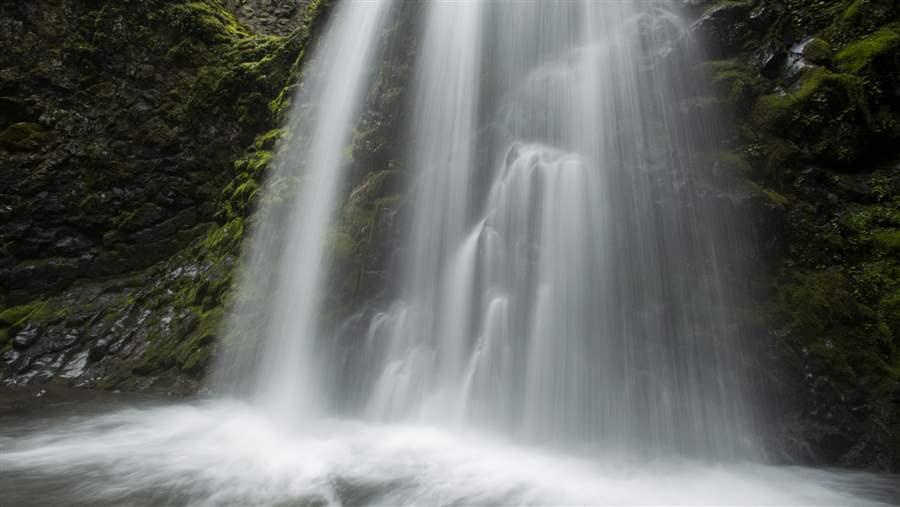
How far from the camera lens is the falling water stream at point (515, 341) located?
4316 millimetres

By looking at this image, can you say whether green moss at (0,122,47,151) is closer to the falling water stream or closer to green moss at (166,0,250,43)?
green moss at (166,0,250,43)

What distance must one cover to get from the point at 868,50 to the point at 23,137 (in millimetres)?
14430

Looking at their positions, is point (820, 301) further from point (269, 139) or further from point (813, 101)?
point (269, 139)

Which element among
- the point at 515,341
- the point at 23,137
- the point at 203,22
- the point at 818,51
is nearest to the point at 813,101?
the point at 818,51

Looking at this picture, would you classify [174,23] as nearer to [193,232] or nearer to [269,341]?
[193,232]

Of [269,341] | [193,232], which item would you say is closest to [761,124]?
[269,341]

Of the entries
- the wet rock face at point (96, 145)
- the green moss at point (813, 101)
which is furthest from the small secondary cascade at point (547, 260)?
the wet rock face at point (96, 145)

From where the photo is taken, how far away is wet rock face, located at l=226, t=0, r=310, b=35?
52.0ft

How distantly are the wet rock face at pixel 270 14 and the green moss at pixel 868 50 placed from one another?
52.0 ft

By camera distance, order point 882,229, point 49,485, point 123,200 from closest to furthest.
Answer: point 49,485 → point 882,229 → point 123,200

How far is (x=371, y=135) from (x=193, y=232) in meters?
5.35

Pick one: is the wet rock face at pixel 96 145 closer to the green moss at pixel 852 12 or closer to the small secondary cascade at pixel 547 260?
the small secondary cascade at pixel 547 260

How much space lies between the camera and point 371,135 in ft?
26.9

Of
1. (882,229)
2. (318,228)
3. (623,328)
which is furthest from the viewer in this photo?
(318,228)
